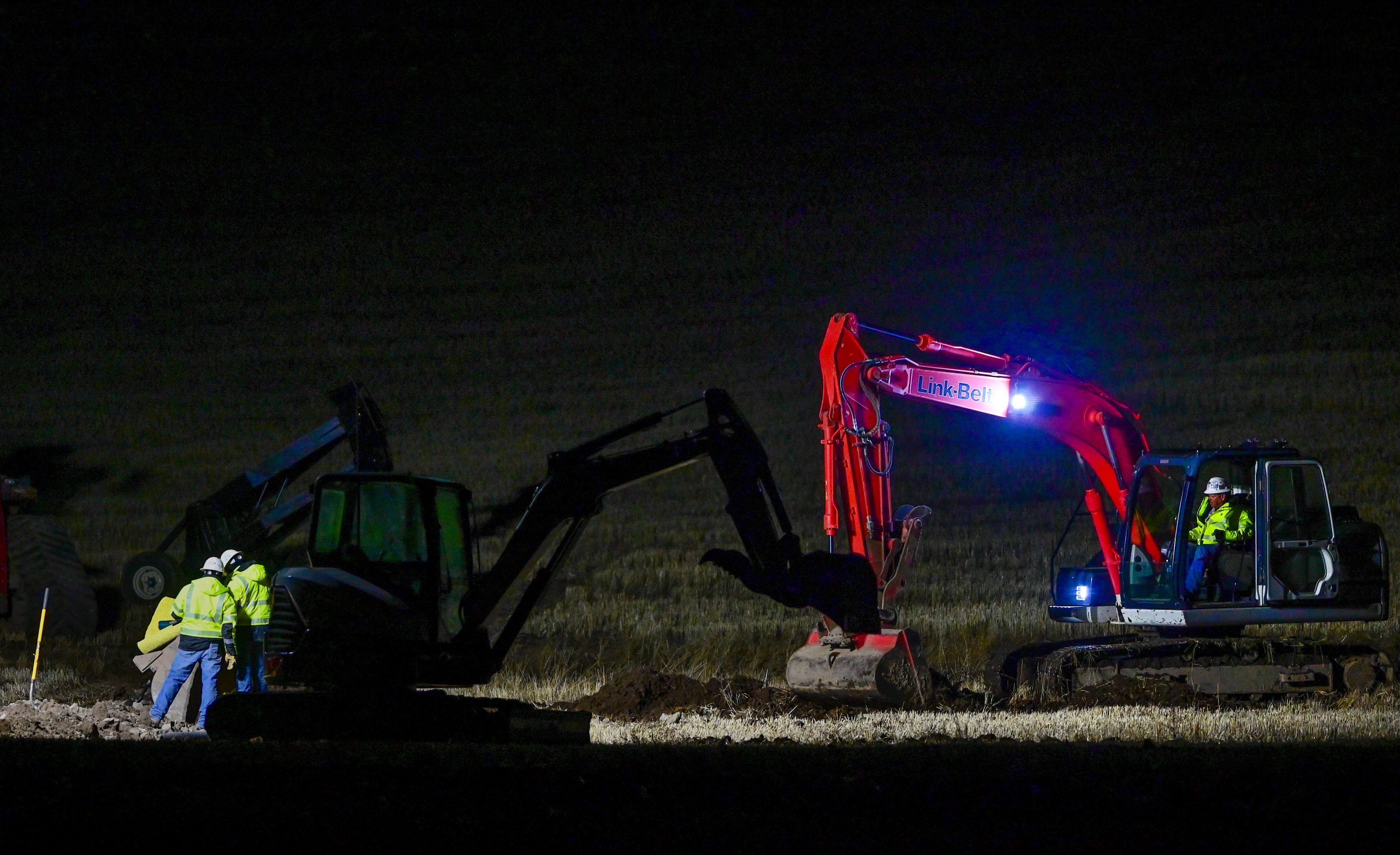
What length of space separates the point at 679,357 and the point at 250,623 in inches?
1117

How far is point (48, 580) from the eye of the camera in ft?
62.4

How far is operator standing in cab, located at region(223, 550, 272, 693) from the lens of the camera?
13.6 meters

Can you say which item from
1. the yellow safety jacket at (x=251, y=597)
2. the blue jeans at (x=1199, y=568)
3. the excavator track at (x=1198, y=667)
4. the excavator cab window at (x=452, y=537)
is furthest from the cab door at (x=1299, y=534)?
the yellow safety jacket at (x=251, y=597)

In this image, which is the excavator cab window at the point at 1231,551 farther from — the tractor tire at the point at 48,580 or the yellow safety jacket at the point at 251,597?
the tractor tire at the point at 48,580

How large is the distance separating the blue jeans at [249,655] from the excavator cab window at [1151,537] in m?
7.71

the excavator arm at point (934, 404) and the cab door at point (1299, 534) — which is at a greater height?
the excavator arm at point (934, 404)

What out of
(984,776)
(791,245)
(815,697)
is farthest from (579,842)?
(791,245)

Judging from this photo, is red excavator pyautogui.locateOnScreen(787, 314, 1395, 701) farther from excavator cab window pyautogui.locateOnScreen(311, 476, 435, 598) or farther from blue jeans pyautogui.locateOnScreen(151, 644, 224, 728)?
blue jeans pyautogui.locateOnScreen(151, 644, 224, 728)

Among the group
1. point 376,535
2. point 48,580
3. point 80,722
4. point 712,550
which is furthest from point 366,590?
point 48,580

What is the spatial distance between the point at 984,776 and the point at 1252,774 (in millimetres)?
1434

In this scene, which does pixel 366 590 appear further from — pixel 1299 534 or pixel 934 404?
pixel 1299 534

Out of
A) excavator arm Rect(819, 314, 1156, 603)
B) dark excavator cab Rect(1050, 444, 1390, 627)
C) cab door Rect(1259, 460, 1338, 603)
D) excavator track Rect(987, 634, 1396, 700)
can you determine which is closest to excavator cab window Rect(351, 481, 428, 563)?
excavator arm Rect(819, 314, 1156, 603)

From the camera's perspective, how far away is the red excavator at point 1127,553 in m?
14.5

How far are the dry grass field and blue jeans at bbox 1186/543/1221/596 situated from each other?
130 inches
